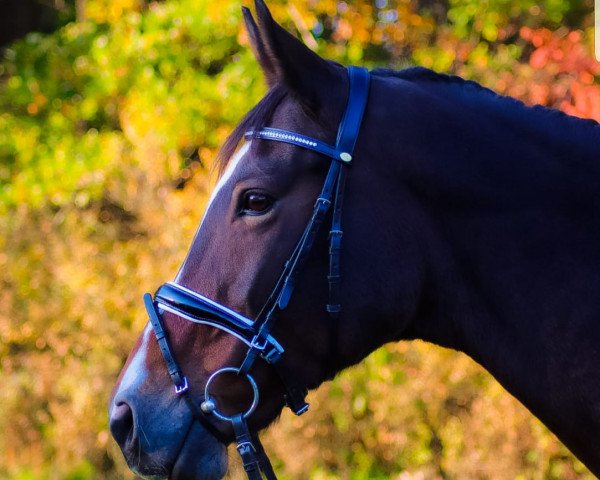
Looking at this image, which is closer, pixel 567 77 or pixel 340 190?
pixel 340 190

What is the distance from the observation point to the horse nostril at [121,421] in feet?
7.34

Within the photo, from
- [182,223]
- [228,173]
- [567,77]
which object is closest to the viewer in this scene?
[228,173]

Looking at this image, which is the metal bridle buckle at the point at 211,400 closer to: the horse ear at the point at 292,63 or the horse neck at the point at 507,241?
the horse neck at the point at 507,241

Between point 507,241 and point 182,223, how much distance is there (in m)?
4.77

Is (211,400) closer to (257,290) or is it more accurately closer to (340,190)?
(257,290)

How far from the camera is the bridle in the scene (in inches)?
87.8

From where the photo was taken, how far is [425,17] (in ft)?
25.0

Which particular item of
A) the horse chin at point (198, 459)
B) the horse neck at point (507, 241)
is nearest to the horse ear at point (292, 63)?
the horse neck at point (507, 241)

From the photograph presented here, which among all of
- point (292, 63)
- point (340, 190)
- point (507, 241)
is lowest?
point (507, 241)

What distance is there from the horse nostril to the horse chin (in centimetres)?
17

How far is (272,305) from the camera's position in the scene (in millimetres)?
2240

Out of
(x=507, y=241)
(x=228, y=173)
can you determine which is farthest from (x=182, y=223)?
(x=507, y=241)

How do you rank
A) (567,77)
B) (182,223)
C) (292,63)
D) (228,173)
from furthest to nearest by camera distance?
(182,223) < (567,77) < (228,173) < (292,63)

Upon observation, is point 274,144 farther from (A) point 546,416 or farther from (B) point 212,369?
(A) point 546,416
